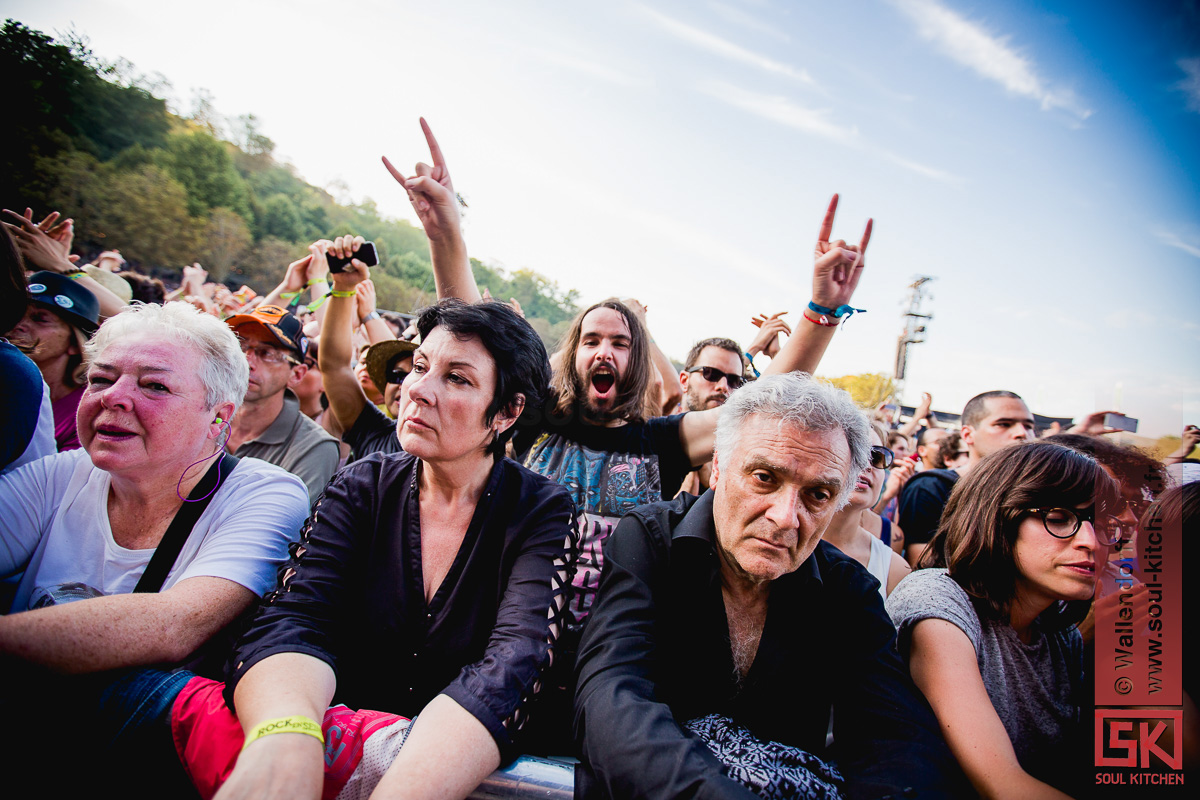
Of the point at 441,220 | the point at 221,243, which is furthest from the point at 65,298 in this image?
the point at 221,243

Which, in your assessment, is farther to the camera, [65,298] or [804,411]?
[65,298]

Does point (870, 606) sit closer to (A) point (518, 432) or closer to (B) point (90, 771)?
(A) point (518, 432)

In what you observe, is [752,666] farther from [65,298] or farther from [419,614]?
[65,298]

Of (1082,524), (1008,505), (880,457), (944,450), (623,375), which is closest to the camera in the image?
(1082,524)

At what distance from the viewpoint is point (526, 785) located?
4.74 feet

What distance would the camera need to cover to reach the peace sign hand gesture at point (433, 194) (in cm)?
311

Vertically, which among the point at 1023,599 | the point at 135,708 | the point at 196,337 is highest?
the point at 1023,599

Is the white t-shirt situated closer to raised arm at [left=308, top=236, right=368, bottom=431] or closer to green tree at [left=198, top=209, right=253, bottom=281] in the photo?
raised arm at [left=308, top=236, right=368, bottom=431]

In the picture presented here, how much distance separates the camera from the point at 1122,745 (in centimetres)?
167

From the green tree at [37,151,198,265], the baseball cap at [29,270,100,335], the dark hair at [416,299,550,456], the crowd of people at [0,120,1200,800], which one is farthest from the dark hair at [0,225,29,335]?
the green tree at [37,151,198,265]

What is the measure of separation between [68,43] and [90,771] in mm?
46376

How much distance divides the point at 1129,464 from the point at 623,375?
220cm

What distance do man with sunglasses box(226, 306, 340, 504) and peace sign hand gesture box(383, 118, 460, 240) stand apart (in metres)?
1.18

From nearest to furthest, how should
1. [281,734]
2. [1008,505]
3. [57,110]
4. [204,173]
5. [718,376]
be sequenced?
[281,734] < [1008,505] < [718,376] < [57,110] < [204,173]
